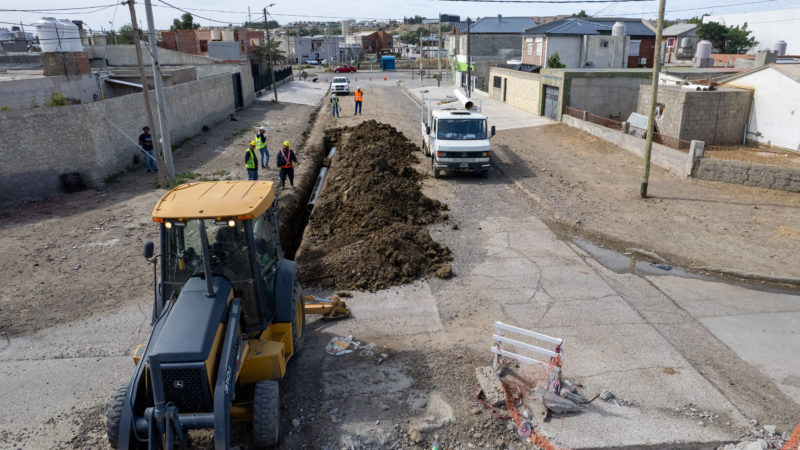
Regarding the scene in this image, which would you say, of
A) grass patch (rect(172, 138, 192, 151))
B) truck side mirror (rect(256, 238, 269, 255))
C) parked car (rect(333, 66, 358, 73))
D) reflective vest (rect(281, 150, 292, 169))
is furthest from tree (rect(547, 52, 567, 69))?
parked car (rect(333, 66, 358, 73))

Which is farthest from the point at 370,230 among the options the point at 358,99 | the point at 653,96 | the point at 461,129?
the point at 358,99

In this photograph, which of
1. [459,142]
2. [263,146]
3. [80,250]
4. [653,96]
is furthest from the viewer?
[263,146]

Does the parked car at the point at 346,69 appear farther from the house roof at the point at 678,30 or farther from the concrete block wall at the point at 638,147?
the concrete block wall at the point at 638,147

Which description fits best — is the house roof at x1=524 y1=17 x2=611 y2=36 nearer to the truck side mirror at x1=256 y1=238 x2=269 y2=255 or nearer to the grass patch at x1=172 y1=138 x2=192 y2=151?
the grass patch at x1=172 y1=138 x2=192 y2=151

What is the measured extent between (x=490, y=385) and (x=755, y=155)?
18121 mm

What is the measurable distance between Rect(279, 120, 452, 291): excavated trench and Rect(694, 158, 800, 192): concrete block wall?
908cm

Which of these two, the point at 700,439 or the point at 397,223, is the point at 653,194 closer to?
the point at 397,223

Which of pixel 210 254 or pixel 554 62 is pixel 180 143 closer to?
pixel 210 254

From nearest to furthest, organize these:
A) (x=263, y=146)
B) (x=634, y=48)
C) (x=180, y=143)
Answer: (x=263, y=146) → (x=180, y=143) → (x=634, y=48)

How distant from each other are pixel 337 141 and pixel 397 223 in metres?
14.2

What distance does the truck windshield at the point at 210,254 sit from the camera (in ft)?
20.5

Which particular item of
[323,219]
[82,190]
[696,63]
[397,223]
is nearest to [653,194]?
[397,223]

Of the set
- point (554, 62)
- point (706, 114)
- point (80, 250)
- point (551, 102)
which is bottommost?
point (80, 250)

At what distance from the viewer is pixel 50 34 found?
23.5 metres
